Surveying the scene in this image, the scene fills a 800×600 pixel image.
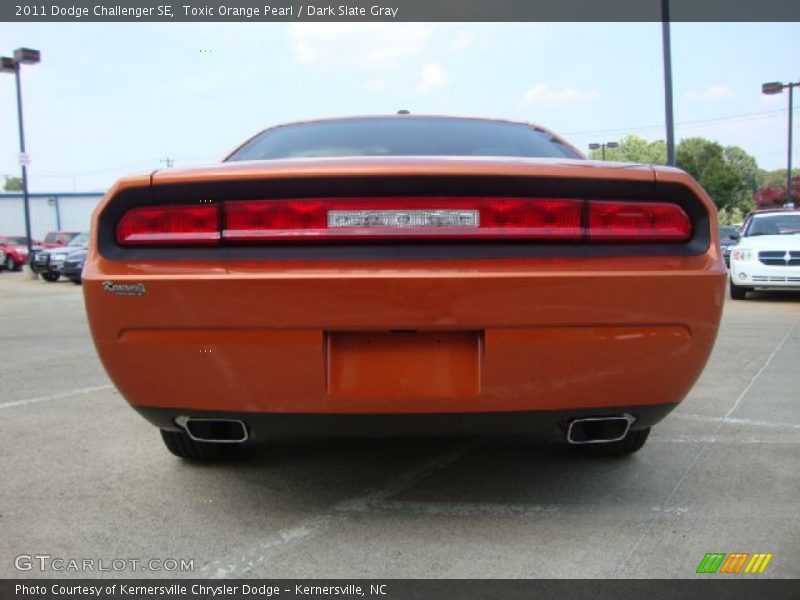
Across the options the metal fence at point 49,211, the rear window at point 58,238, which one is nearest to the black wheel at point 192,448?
the rear window at point 58,238

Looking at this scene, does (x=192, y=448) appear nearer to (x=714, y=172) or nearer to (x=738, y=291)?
(x=738, y=291)

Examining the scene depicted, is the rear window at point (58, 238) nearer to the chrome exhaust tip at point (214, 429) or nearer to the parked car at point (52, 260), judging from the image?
the parked car at point (52, 260)

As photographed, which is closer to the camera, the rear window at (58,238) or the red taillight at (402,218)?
the red taillight at (402,218)

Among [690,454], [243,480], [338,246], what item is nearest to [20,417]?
[243,480]

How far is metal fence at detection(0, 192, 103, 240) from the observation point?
45.4m

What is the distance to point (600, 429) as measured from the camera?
2332 millimetres

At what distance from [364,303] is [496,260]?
0.41 metres

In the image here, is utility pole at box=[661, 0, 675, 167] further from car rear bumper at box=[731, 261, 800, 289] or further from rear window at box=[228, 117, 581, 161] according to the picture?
rear window at box=[228, 117, 581, 161]

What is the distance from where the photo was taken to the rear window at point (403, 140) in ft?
9.57

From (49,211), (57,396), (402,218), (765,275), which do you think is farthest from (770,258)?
(49,211)

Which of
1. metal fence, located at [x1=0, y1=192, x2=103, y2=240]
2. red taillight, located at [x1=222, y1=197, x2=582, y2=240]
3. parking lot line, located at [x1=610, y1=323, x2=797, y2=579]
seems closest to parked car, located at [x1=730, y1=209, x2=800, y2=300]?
parking lot line, located at [x1=610, y1=323, x2=797, y2=579]
